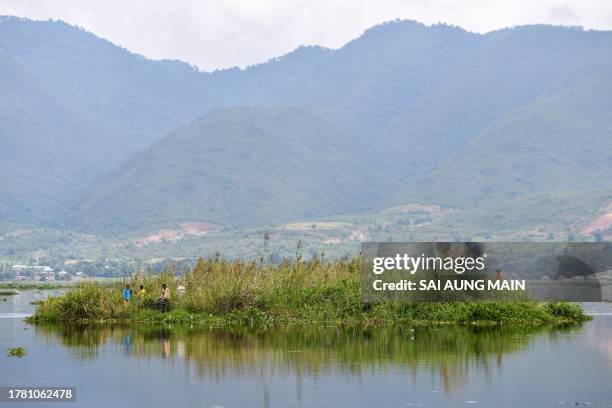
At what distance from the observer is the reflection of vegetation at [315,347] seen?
28656 millimetres

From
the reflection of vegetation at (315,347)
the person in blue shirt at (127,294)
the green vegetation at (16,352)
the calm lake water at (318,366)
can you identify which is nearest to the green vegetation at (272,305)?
the person in blue shirt at (127,294)

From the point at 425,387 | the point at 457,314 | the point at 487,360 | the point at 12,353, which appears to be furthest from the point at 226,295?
the point at 425,387

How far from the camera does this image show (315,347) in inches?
1309

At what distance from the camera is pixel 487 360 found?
29953 mm

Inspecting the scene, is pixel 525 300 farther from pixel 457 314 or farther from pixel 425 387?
pixel 425 387

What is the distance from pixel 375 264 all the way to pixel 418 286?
6.99ft

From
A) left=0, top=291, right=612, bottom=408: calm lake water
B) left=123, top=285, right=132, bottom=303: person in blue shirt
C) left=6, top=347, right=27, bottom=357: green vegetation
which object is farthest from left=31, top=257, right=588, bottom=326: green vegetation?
left=6, top=347, right=27, bottom=357: green vegetation

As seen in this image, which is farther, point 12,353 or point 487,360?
point 12,353

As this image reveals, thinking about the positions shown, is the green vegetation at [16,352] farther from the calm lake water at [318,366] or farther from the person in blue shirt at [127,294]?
the person in blue shirt at [127,294]

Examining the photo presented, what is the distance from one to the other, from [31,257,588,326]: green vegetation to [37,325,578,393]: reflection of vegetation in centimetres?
171

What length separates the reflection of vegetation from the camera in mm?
28656

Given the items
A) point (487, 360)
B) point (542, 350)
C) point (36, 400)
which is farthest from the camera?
point (542, 350)

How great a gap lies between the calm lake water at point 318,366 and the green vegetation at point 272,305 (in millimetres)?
2543

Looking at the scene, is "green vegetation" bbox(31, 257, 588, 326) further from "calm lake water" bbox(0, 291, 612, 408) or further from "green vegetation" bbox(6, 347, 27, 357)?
"green vegetation" bbox(6, 347, 27, 357)
